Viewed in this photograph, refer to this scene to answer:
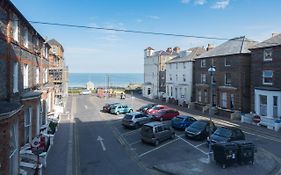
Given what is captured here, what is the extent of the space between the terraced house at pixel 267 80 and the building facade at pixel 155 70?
2785 centimetres

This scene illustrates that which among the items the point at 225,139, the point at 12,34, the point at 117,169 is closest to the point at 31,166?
the point at 117,169

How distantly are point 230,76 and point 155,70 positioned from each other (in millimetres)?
28197

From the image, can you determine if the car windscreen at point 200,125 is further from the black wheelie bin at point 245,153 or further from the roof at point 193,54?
the roof at point 193,54

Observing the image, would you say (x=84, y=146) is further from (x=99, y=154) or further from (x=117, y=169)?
(x=117, y=169)

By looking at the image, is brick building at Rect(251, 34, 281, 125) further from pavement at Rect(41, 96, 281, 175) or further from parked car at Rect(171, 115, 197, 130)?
parked car at Rect(171, 115, 197, 130)

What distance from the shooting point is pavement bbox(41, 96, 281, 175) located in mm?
16422

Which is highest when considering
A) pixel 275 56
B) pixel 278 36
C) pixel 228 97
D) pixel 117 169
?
pixel 278 36

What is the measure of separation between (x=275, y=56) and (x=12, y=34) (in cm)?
2483

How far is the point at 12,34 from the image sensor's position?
16500mm

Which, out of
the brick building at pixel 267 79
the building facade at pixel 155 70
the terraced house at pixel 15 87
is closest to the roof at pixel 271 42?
the brick building at pixel 267 79

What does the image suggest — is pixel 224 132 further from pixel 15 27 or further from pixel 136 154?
pixel 15 27

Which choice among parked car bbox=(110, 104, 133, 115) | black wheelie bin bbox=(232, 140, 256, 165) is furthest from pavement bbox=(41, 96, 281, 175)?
parked car bbox=(110, 104, 133, 115)

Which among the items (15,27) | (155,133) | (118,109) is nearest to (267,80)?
(155,133)

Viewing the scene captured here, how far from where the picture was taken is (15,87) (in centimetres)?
1745
